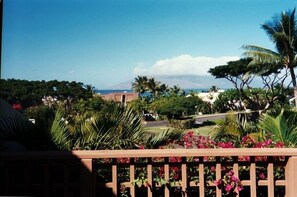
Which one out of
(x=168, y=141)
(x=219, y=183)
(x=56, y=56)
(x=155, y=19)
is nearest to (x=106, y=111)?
(x=168, y=141)

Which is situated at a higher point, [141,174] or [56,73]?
[56,73]

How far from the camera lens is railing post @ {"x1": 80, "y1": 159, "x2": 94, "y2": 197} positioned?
2715 millimetres

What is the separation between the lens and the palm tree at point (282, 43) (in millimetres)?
28156

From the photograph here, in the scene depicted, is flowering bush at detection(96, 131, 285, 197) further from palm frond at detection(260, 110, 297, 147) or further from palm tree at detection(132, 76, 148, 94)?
palm tree at detection(132, 76, 148, 94)

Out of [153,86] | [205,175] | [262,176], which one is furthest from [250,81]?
[205,175]

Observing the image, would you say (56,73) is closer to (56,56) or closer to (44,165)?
(56,56)

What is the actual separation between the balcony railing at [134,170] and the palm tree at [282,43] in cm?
2727

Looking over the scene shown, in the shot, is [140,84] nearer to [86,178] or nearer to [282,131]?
[282,131]

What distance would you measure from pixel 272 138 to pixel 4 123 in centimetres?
290

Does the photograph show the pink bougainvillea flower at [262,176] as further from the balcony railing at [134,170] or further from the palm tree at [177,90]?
the palm tree at [177,90]

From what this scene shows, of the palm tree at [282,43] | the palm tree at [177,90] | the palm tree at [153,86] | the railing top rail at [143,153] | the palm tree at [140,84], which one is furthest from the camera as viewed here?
the palm tree at [140,84]

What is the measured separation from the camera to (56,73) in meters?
105

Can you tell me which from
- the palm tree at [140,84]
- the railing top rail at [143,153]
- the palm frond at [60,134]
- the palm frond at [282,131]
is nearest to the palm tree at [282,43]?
the palm frond at [282,131]

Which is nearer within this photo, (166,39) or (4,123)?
(4,123)
